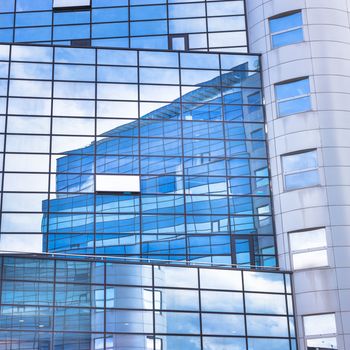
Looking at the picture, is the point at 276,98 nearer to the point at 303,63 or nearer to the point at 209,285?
the point at 303,63

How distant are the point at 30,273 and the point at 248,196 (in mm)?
12368

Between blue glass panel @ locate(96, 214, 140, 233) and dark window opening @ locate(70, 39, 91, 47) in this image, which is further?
dark window opening @ locate(70, 39, 91, 47)

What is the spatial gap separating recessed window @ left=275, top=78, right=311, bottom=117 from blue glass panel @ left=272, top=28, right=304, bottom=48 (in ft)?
7.81

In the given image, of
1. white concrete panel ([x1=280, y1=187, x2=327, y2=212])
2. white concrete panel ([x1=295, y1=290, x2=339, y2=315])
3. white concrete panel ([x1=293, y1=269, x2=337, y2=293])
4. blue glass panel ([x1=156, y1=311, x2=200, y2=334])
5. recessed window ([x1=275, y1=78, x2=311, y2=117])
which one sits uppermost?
recessed window ([x1=275, y1=78, x2=311, y2=117])

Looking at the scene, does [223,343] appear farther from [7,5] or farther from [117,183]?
[7,5]

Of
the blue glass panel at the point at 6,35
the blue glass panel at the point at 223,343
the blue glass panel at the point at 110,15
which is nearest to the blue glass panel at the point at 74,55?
the blue glass panel at the point at 110,15

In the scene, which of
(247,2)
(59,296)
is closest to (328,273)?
(59,296)

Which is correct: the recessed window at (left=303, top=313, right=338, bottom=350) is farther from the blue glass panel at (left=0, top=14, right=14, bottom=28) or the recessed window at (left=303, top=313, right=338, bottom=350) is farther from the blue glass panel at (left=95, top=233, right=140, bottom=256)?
the blue glass panel at (left=0, top=14, right=14, bottom=28)

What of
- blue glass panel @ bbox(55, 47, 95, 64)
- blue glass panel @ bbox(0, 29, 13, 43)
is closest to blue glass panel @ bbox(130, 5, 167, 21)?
blue glass panel @ bbox(55, 47, 95, 64)

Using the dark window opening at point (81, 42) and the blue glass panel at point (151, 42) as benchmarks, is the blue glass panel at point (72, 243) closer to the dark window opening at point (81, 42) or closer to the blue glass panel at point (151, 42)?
the dark window opening at point (81, 42)

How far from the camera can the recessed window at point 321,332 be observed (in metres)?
34.0

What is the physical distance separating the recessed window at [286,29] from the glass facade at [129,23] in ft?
6.94

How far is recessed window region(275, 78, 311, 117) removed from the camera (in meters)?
38.5

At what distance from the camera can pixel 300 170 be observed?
3731 cm
